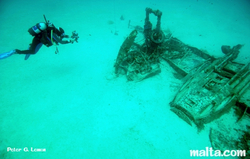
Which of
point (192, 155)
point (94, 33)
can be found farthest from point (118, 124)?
point (94, 33)

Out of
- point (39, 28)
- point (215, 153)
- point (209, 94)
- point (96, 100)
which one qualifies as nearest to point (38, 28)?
point (39, 28)

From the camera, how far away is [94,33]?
40.4 feet

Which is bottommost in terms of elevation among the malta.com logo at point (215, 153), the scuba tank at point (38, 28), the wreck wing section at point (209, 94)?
the malta.com logo at point (215, 153)

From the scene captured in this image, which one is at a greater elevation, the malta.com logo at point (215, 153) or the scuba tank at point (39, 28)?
the scuba tank at point (39, 28)

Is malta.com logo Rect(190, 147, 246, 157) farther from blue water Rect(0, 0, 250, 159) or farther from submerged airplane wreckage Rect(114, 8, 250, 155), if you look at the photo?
submerged airplane wreckage Rect(114, 8, 250, 155)

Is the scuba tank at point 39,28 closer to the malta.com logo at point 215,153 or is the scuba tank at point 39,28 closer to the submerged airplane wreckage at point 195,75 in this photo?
the submerged airplane wreckage at point 195,75

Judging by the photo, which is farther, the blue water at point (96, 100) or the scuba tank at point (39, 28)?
the scuba tank at point (39, 28)

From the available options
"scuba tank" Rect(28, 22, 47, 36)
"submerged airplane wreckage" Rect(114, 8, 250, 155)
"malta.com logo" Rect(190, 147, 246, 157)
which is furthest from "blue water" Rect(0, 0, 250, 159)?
"scuba tank" Rect(28, 22, 47, 36)

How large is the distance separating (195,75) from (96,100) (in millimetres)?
4721

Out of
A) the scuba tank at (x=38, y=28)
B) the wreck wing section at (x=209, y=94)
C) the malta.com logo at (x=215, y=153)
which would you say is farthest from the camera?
the scuba tank at (x=38, y=28)

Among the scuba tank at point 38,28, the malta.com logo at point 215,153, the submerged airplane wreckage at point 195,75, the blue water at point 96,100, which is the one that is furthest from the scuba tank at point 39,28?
the malta.com logo at point 215,153

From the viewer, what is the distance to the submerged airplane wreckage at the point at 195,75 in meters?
4.23

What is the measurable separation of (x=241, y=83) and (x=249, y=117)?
1.28 metres

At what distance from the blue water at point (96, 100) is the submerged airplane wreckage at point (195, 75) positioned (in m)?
0.51
